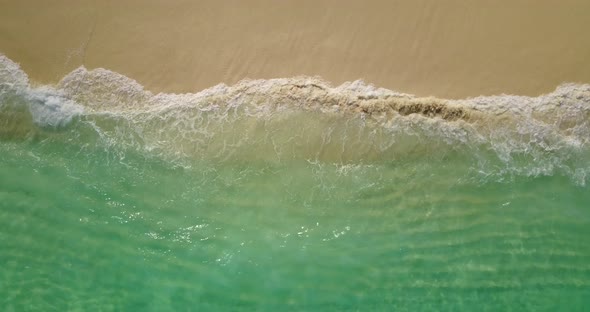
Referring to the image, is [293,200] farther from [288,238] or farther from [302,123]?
[302,123]

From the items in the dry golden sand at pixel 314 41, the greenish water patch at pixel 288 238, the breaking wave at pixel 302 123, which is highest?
the dry golden sand at pixel 314 41

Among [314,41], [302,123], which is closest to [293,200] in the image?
[302,123]

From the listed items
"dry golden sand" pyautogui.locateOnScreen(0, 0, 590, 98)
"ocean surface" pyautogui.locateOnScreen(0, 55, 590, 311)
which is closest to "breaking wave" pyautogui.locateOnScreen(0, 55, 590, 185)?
"ocean surface" pyautogui.locateOnScreen(0, 55, 590, 311)

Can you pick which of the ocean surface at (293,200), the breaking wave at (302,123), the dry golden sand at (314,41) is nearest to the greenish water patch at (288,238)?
the ocean surface at (293,200)

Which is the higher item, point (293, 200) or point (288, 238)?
point (293, 200)

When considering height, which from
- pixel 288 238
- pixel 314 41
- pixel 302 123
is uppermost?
pixel 314 41

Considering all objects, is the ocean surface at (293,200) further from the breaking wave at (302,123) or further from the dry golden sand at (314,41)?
the dry golden sand at (314,41)
